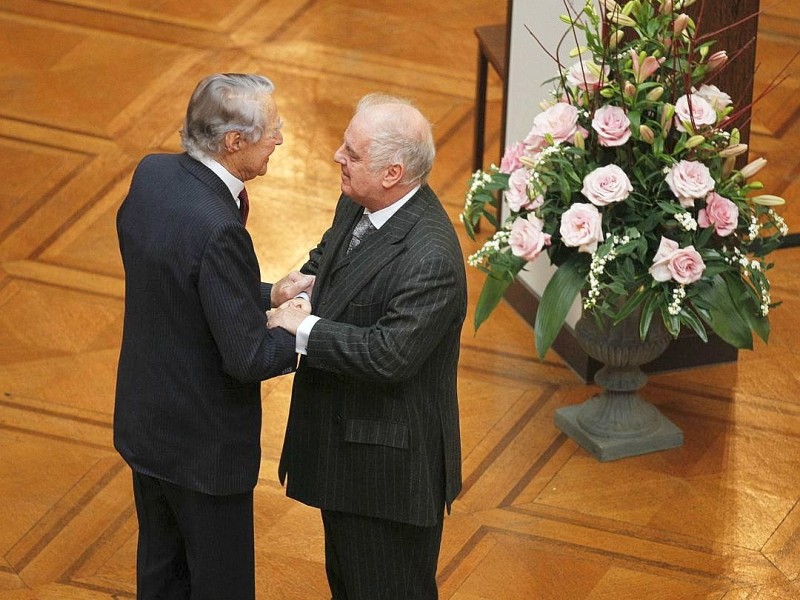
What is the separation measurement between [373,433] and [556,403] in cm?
166

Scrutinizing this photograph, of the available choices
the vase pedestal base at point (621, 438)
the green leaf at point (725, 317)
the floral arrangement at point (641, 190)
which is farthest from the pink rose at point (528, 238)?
the vase pedestal base at point (621, 438)

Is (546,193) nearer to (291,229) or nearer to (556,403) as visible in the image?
(556,403)

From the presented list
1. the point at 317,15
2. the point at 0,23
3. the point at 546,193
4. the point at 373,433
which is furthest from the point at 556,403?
the point at 0,23

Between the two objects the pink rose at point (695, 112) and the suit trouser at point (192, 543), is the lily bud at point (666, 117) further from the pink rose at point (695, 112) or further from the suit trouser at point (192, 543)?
the suit trouser at point (192, 543)

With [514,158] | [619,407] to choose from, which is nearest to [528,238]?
[514,158]

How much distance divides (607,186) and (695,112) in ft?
0.96

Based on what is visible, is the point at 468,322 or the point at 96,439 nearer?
the point at 96,439

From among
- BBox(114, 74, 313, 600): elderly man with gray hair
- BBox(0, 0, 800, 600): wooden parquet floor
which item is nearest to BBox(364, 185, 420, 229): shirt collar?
BBox(114, 74, 313, 600): elderly man with gray hair

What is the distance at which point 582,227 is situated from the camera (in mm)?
3904

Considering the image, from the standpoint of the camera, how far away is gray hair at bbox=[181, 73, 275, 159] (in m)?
3.01

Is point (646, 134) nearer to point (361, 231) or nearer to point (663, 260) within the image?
point (663, 260)

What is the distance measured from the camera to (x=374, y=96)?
314 cm

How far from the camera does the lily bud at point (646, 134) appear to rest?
3832mm

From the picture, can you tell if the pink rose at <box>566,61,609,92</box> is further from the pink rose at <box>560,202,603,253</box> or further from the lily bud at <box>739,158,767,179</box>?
the lily bud at <box>739,158,767,179</box>
